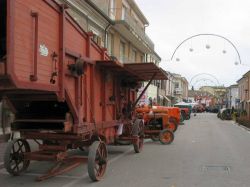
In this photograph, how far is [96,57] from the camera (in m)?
11.4

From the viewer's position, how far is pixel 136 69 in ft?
42.2

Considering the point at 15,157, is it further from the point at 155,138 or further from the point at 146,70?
the point at 155,138

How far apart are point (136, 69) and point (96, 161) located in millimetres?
3826

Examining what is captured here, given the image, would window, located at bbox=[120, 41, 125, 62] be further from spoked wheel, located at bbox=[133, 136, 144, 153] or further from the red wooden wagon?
the red wooden wagon

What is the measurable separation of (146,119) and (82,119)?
9.80 meters

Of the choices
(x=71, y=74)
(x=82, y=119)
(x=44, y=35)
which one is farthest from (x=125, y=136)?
(x=44, y=35)

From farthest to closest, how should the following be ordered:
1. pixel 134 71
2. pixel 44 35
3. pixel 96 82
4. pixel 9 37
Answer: pixel 134 71 → pixel 96 82 → pixel 44 35 → pixel 9 37

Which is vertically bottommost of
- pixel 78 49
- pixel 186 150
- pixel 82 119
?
pixel 186 150

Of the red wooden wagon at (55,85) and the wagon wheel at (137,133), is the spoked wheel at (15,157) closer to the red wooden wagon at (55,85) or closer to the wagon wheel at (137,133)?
the red wooden wagon at (55,85)

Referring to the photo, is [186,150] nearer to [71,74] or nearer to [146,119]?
[146,119]

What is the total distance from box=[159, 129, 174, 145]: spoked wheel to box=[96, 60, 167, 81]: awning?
3.90m

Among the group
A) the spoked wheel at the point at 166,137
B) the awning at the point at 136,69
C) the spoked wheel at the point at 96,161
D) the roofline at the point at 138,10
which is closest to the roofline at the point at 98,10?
the spoked wheel at the point at 166,137

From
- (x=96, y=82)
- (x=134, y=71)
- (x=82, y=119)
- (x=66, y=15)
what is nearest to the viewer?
(x=66, y=15)

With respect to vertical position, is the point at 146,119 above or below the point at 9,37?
below
